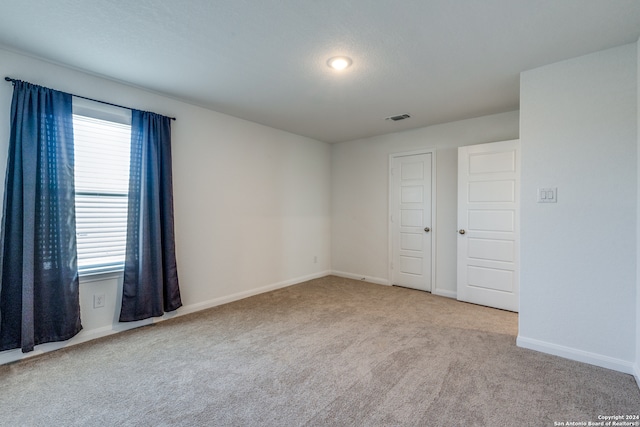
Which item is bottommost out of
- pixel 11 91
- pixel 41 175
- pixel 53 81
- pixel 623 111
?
pixel 41 175

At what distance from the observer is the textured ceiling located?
6.01 ft

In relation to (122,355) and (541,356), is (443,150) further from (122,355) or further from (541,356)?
(122,355)

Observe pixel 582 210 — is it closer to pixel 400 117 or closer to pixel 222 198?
pixel 400 117


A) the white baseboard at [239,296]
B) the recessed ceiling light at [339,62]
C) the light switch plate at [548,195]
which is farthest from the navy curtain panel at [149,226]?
the light switch plate at [548,195]

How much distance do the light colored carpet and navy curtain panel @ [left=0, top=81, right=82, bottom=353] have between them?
0.31 metres

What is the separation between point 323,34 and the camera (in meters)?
2.09

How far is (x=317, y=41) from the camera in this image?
2.17 meters

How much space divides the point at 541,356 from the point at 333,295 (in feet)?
7.91

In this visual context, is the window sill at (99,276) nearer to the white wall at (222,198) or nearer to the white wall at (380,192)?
the white wall at (222,198)

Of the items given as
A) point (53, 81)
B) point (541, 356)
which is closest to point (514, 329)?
point (541, 356)

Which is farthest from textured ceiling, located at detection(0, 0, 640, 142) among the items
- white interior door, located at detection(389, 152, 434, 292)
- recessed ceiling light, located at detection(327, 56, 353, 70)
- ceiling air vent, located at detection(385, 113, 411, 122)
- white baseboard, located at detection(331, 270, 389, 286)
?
white baseboard, located at detection(331, 270, 389, 286)

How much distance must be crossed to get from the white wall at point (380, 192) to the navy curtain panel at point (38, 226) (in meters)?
3.79

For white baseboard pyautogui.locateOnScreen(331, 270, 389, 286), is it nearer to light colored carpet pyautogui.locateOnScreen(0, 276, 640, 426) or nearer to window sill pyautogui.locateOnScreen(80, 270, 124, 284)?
light colored carpet pyautogui.locateOnScreen(0, 276, 640, 426)

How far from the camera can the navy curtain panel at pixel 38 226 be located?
2297 millimetres
